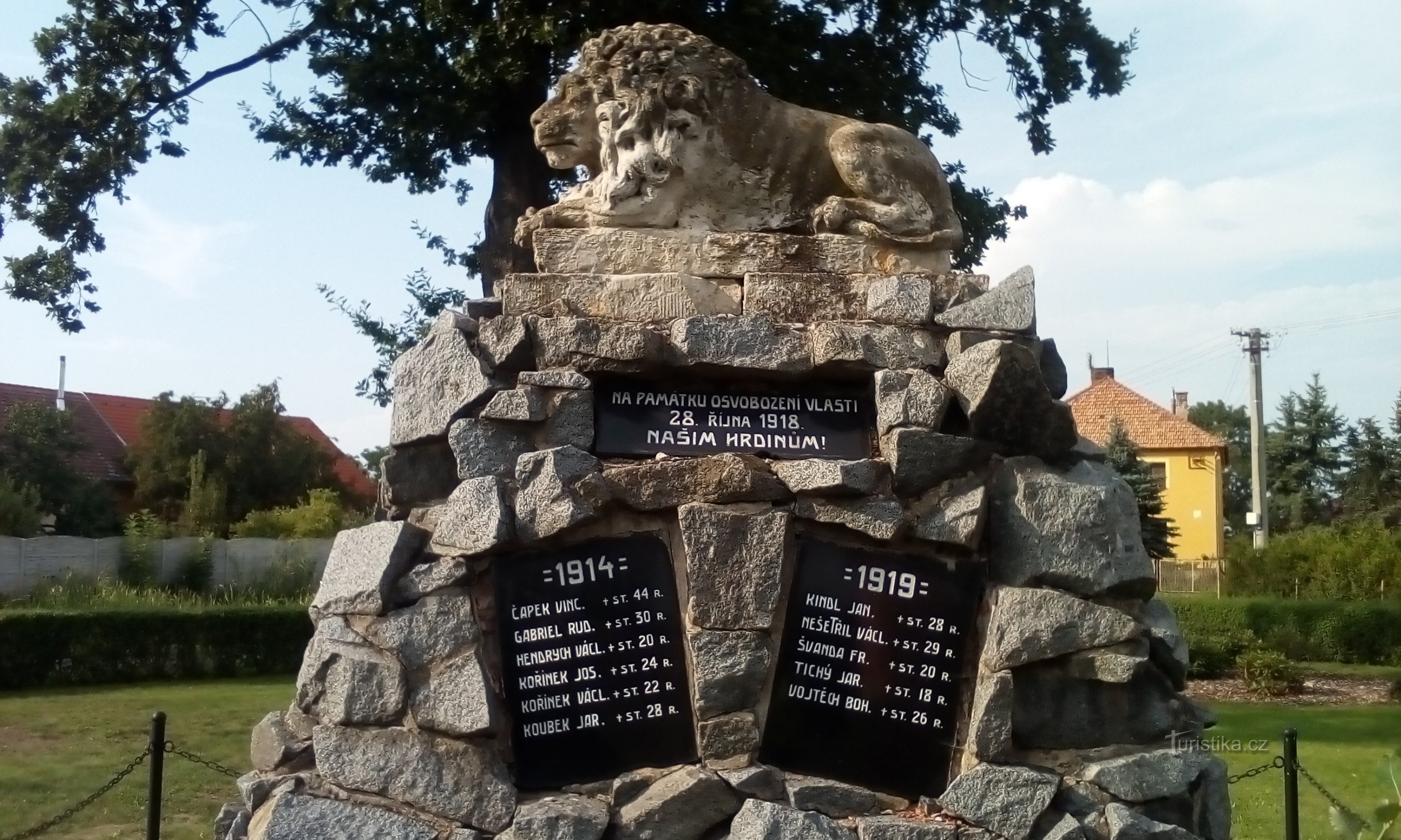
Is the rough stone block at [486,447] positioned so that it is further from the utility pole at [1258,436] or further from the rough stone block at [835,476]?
the utility pole at [1258,436]

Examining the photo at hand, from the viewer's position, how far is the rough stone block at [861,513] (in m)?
4.29

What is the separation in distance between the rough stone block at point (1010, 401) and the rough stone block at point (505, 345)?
144 cm

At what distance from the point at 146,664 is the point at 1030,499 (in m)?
16.4

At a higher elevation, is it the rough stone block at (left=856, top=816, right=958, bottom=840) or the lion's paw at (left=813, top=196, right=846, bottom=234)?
the lion's paw at (left=813, top=196, right=846, bottom=234)

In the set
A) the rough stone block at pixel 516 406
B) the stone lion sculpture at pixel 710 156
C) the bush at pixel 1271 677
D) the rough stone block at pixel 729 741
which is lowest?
the bush at pixel 1271 677

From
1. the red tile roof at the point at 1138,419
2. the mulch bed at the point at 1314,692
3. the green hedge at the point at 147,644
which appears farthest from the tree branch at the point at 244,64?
the red tile roof at the point at 1138,419

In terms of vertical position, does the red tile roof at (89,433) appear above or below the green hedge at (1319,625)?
above

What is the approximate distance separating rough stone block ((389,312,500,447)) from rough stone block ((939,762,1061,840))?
1.99 metres

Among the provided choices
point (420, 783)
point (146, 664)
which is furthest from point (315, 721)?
point (146, 664)

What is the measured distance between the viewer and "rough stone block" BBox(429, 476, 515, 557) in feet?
13.9

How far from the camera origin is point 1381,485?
113ft

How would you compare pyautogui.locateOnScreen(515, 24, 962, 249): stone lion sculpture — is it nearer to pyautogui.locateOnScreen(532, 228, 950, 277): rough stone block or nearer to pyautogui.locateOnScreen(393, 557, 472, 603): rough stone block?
pyautogui.locateOnScreen(532, 228, 950, 277): rough stone block

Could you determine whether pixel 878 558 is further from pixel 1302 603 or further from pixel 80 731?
pixel 1302 603

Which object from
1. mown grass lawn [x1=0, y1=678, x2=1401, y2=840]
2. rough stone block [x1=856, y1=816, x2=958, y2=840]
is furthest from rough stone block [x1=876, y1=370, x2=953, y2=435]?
mown grass lawn [x1=0, y1=678, x2=1401, y2=840]
